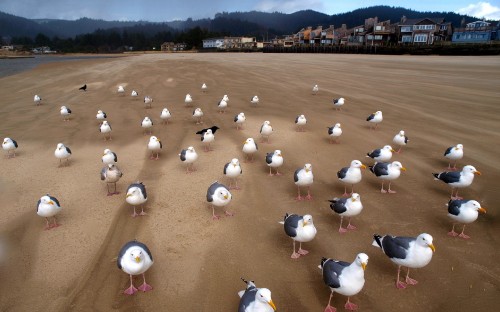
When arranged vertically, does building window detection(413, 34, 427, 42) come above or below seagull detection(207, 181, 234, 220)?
above

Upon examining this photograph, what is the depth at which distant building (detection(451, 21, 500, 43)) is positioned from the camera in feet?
216

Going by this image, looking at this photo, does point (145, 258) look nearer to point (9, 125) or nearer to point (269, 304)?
point (269, 304)

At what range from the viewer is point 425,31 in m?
71.8

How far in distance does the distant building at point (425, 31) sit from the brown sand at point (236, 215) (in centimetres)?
6494

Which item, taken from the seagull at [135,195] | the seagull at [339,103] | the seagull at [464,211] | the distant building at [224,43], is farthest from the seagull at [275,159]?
the distant building at [224,43]

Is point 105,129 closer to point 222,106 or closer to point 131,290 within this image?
point 222,106

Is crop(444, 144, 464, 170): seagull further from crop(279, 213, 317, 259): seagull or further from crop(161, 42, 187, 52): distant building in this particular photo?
crop(161, 42, 187, 52): distant building

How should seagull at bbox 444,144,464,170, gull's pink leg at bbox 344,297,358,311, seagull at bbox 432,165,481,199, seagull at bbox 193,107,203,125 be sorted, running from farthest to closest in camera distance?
seagull at bbox 193,107,203,125
seagull at bbox 444,144,464,170
seagull at bbox 432,165,481,199
gull's pink leg at bbox 344,297,358,311

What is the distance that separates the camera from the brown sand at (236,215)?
542cm

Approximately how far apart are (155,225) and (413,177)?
6.79m

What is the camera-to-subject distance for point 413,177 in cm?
903

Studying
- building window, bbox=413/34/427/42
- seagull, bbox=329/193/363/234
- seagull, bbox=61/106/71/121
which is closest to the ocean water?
seagull, bbox=61/106/71/121

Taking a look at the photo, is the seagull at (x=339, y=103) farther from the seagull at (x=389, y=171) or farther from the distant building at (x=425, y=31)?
the distant building at (x=425, y=31)

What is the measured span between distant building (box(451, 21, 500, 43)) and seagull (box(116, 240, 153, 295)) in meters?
78.3
